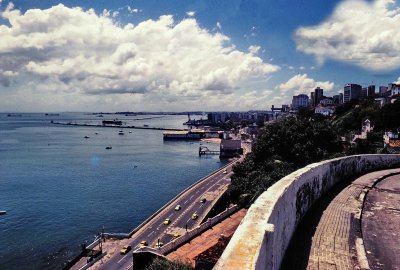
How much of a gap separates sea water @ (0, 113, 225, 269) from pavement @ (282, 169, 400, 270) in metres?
24.7

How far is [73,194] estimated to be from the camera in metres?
47.0

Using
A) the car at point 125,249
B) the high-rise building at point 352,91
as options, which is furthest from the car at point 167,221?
the high-rise building at point 352,91

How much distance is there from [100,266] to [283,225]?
71.9 feet

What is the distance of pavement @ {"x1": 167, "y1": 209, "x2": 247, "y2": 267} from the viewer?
52.3ft

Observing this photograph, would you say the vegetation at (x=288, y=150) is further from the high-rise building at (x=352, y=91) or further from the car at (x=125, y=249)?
the high-rise building at (x=352, y=91)

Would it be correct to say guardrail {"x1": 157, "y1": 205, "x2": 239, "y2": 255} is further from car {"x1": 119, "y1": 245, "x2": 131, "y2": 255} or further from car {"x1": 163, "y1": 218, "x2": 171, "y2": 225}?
car {"x1": 163, "y1": 218, "x2": 171, "y2": 225}

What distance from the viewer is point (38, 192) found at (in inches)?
1874

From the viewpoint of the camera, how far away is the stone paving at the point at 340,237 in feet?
23.7

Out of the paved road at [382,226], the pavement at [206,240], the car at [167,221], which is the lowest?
the car at [167,221]

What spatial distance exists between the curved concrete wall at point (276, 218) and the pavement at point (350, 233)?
371 mm

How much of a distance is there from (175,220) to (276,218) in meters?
28.6

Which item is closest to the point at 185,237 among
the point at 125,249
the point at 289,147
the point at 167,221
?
the point at 125,249

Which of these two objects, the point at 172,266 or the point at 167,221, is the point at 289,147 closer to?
the point at 167,221

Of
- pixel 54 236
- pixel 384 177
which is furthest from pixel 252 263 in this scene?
pixel 54 236
